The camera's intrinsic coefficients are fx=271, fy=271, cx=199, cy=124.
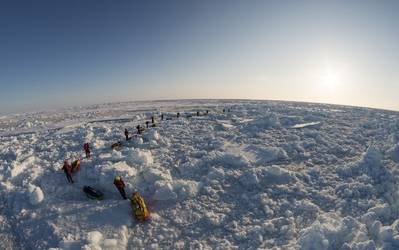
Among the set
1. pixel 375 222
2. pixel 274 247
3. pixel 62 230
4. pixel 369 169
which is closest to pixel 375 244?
pixel 375 222

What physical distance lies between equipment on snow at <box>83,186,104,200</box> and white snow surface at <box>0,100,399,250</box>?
19 cm

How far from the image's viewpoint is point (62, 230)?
24.6 feet

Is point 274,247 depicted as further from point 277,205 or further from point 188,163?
point 188,163

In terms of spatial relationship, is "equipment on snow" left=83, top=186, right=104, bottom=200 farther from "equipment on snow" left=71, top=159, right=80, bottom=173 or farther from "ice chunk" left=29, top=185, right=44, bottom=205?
"equipment on snow" left=71, top=159, right=80, bottom=173

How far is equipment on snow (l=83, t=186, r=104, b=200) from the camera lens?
888 cm

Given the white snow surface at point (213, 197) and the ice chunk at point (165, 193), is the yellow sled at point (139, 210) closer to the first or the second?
the white snow surface at point (213, 197)

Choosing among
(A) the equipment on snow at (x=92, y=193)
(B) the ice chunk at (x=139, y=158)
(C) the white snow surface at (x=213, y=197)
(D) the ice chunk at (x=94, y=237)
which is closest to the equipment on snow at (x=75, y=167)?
(C) the white snow surface at (x=213, y=197)

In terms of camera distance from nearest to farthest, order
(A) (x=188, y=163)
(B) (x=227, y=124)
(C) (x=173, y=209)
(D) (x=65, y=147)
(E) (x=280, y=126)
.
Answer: (C) (x=173, y=209) → (A) (x=188, y=163) → (D) (x=65, y=147) → (E) (x=280, y=126) → (B) (x=227, y=124)

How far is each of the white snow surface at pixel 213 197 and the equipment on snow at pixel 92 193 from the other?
7.6 inches

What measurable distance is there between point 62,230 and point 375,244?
7.90m

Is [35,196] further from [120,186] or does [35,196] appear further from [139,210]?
[139,210]

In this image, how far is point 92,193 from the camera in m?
8.96

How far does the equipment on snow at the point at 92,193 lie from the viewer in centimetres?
888

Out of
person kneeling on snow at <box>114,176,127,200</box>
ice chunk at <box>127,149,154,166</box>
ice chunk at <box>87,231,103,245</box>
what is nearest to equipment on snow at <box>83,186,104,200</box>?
person kneeling on snow at <box>114,176,127,200</box>
